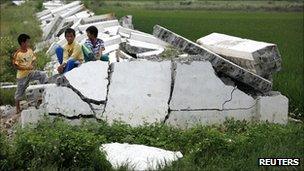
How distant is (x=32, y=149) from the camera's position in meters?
4.59

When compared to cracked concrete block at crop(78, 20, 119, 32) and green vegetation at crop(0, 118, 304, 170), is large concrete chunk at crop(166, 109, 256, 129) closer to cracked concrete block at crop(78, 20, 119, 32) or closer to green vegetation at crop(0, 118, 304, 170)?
green vegetation at crop(0, 118, 304, 170)

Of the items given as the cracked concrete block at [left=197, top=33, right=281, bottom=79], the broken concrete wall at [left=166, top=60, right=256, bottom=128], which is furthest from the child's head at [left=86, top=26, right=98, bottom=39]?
the cracked concrete block at [left=197, top=33, right=281, bottom=79]

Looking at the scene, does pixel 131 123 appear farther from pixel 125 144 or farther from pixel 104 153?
pixel 104 153

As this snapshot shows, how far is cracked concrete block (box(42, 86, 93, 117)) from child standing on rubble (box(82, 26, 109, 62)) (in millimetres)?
956

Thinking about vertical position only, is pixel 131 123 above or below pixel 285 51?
above

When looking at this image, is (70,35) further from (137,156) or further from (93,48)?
(137,156)

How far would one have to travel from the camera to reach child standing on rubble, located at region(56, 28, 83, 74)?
22.8ft

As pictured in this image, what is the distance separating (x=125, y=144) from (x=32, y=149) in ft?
3.25

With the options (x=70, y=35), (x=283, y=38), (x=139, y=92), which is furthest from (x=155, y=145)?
(x=283, y=38)

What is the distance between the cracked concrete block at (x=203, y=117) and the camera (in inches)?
258

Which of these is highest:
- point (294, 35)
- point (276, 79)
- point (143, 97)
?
point (143, 97)

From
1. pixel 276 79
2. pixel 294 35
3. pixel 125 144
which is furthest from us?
pixel 294 35

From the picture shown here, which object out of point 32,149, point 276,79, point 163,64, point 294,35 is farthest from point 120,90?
point 294,35

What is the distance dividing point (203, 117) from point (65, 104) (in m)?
1.79
